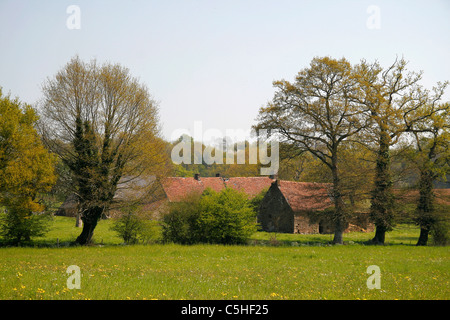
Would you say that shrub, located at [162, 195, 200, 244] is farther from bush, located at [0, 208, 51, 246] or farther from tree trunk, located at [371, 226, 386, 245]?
tree trunk, located at [371, 226, 386, 245]

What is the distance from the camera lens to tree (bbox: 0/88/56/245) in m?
22.4

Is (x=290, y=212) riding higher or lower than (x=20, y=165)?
lower

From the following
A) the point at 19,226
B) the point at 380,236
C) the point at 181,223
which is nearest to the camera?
the point at 19,226

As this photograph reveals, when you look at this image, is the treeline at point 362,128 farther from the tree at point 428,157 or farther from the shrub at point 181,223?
the shrub at point 181,223

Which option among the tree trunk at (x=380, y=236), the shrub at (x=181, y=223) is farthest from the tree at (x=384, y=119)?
the shrub at (x=181, y=223)

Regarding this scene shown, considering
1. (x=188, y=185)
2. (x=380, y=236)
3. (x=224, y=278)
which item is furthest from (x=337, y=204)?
(x=188, y=185)

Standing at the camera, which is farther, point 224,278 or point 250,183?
point 250,183

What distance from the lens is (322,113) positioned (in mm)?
29875

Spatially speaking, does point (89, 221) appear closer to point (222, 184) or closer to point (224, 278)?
point (224, 278)

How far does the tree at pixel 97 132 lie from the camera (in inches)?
961

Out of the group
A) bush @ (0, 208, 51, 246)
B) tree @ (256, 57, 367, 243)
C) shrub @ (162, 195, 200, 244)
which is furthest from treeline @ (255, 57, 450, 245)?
bush @ (0, 208, 51, 246)

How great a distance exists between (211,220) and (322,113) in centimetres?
1184

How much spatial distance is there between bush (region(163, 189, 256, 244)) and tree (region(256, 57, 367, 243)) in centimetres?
693
